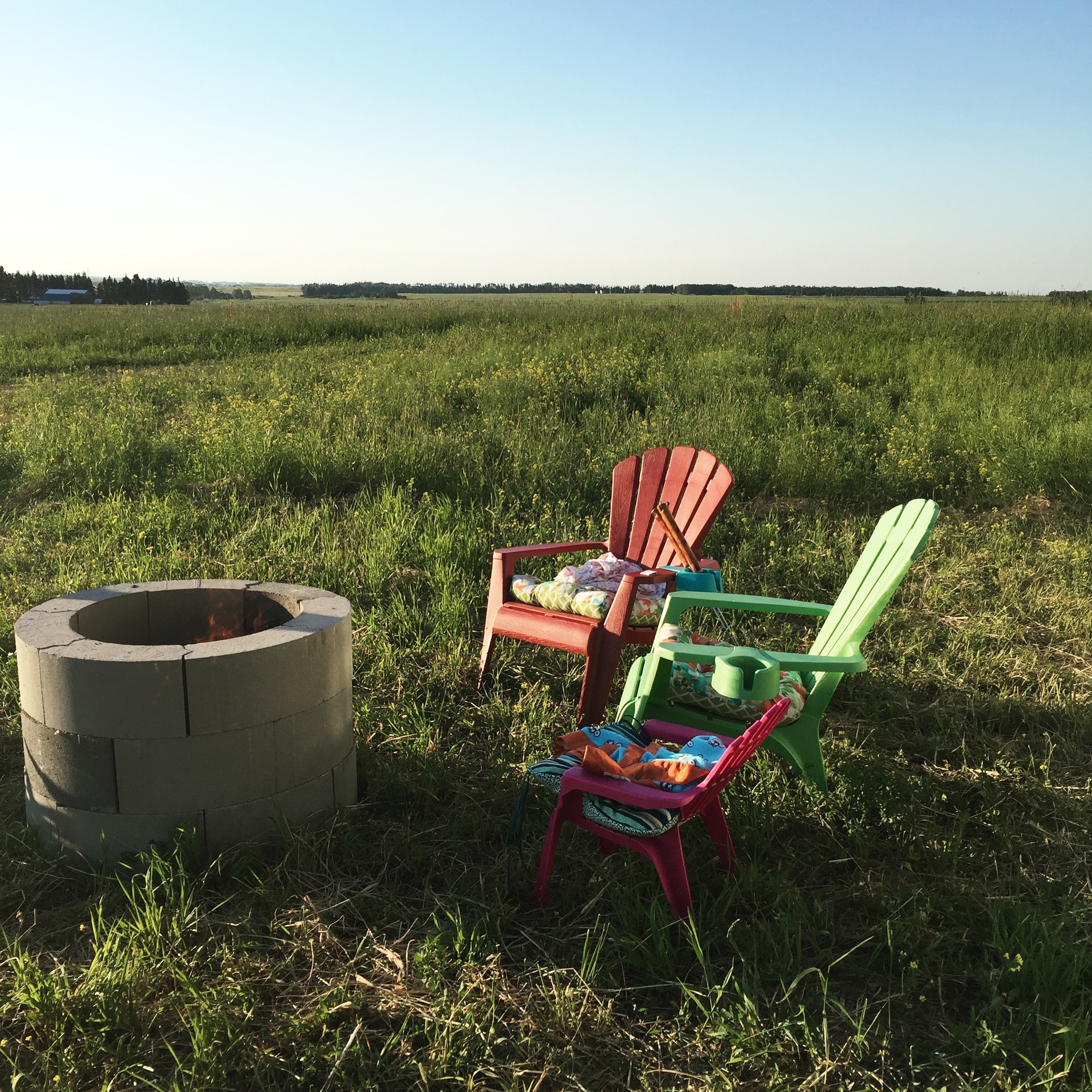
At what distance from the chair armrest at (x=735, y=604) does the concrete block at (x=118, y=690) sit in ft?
5.50

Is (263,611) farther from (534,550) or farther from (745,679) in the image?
(745,679)

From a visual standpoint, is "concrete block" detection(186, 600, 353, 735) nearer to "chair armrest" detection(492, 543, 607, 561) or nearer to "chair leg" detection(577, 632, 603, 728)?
"chair leg" detection(577, 632, 603, 728)

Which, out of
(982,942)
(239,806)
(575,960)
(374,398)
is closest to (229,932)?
(239,806)

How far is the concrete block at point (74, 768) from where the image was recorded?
8.18 feet

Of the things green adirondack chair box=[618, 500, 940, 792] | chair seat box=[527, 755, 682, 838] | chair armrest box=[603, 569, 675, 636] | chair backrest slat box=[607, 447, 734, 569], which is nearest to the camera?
chair seat box=[527, 755, 682, 838]

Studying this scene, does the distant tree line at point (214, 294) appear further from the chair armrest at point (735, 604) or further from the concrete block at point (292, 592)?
the chair armrest at point (735, 604)

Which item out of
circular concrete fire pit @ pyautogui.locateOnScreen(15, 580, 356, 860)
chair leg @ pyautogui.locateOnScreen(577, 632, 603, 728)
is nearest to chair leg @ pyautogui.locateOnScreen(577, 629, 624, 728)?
chair leg @ pyautogui.locateOnScreen(577, 632, 603, 728)

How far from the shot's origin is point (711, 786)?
7.78 ft

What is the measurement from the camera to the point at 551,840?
2436 millimetres

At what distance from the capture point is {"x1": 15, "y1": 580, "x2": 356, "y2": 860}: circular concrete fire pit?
96.5 inches

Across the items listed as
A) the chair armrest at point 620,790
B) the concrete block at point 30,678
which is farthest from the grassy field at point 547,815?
the concrete block at point 30,678

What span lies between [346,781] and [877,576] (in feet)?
6.49

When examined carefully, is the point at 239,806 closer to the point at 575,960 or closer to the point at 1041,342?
the point at 575,960

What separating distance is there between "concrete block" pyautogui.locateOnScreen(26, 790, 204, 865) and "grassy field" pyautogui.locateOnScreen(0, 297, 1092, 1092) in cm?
6
